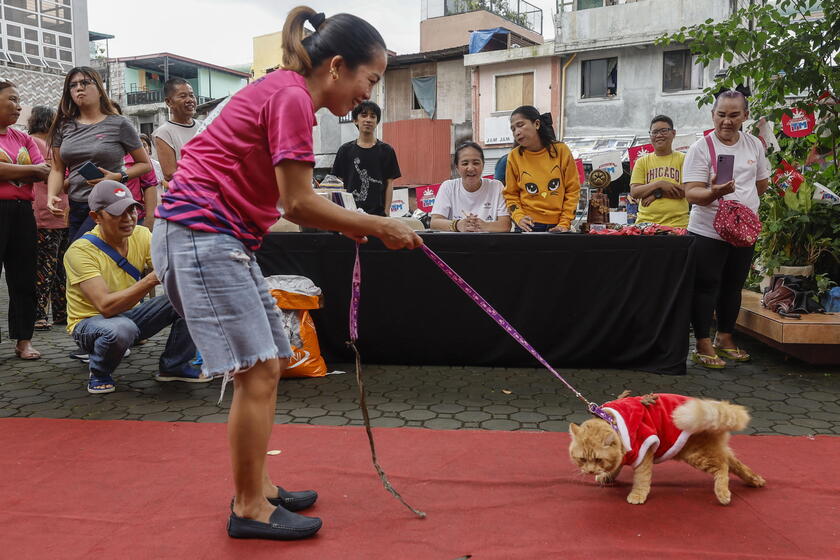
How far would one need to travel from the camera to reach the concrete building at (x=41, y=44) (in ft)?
45.6

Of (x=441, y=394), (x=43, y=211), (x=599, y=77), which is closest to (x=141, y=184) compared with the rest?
(x=43, y=211)

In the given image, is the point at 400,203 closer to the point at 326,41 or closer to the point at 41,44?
the point at 41,44

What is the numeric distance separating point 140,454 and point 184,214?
145 cm

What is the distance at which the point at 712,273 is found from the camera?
434cm

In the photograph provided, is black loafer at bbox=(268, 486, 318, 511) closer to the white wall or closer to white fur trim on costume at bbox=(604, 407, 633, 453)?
white fur trim on costume at bbox=(604, 407, 633, 453)

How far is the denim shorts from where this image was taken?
1983 millimetres

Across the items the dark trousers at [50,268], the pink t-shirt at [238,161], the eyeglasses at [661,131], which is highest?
the eyeglasses at [661,131]

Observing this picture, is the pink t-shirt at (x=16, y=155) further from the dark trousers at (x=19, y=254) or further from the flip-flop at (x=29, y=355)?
the flip-flop at (x=29, y=355)

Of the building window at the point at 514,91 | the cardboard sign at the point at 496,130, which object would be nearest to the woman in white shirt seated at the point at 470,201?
the building window at the point at 514,91

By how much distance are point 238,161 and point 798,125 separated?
5.20 m

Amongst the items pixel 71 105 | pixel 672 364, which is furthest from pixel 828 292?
pixel 71 105

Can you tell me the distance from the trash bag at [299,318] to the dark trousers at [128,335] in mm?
627

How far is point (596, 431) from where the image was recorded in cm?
230

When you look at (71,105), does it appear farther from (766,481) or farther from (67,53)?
(67,53)
